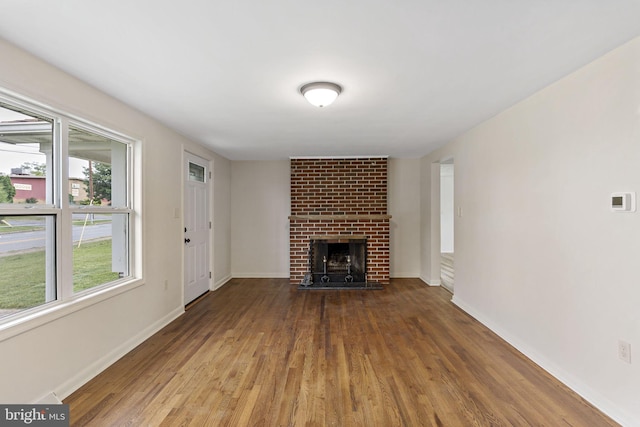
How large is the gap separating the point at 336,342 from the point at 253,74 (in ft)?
8.08

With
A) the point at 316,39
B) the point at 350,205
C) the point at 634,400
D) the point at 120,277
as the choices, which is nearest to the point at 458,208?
the point at 350,205

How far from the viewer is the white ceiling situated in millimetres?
1486

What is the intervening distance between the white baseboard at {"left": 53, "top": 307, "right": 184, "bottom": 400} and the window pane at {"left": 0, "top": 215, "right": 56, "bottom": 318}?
0.60m

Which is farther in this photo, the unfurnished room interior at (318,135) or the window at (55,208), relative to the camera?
the window at (55,208)

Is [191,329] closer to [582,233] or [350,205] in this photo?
[350,205]

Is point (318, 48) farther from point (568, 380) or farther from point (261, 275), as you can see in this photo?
point (261, 275)

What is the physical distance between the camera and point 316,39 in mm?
1740

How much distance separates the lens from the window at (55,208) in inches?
73.9

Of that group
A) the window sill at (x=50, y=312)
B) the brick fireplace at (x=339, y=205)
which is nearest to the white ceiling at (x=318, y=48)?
the window sill at (x=50, y=312)

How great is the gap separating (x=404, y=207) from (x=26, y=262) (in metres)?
5.11

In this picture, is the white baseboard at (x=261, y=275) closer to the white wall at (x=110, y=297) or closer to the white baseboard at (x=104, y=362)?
the white wall at (x=110, y=297)

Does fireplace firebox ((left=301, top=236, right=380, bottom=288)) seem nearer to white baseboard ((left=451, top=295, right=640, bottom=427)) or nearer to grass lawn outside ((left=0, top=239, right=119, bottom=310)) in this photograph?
white baseboard ((left=451, top=295, right=640, bottom=427))

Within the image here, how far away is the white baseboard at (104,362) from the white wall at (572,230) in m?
3.54

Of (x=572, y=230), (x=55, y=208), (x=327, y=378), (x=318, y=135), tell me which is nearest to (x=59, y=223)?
(x=55, y=208)
